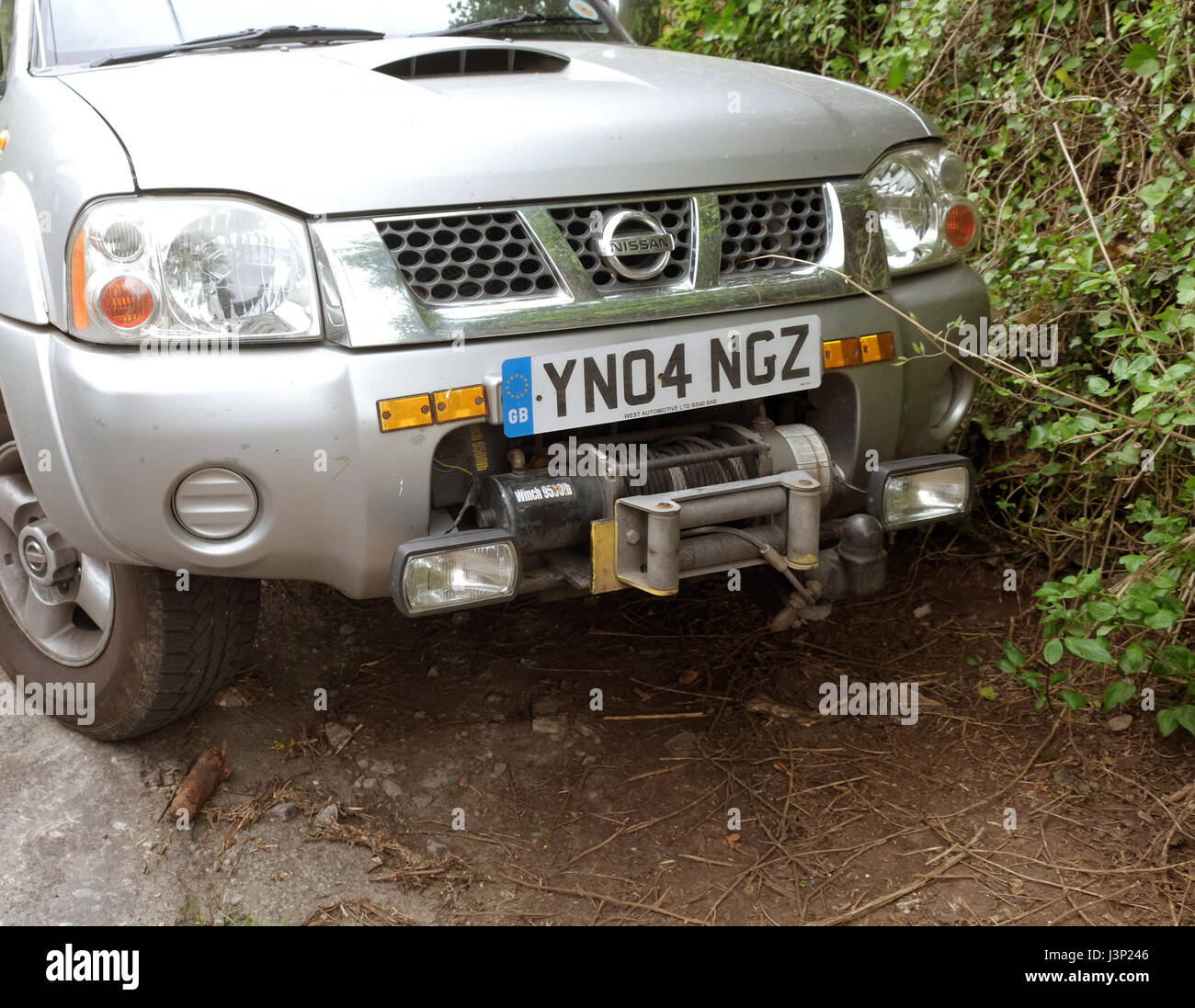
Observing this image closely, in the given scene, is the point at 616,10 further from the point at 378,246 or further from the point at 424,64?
the point at 378,246

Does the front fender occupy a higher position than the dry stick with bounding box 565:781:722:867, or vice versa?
the front fender

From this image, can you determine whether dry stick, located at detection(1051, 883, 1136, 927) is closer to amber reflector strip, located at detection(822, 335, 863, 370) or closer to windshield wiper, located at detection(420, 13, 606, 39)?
amber reflector strip, located at detection(822, 335, 863, 370)

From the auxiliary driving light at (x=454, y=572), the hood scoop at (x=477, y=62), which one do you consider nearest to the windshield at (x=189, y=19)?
the hood scoop at (x=477, y=62)

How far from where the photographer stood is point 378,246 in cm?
209

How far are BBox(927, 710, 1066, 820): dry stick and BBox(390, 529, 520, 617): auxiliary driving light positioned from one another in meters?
1.09

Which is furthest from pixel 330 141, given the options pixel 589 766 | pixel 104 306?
pixel 589 766

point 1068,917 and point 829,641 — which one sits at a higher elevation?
point 1068,917

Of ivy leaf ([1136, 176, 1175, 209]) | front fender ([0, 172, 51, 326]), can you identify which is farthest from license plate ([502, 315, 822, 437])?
ivy leaf ([1136, 176, 1175, 209])

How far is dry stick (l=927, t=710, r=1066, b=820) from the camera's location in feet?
8.25

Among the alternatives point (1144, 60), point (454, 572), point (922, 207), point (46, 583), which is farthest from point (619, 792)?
point (1144, 60)

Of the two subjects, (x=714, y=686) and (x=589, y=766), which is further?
(x=714, y=686)

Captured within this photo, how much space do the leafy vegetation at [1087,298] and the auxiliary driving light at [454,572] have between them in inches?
46.1

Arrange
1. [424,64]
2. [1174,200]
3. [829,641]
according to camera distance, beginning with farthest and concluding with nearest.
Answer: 1. [829,641]
2. [1174,200]
3. [424,64]

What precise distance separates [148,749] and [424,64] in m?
1.70
